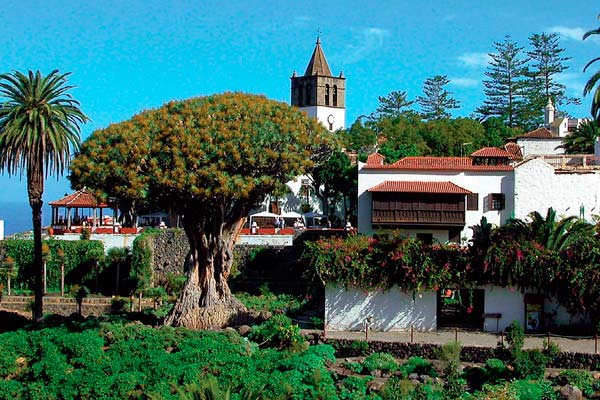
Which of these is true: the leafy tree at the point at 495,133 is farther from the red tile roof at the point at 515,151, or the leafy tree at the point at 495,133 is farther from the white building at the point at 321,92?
the white building at the point at 321,92

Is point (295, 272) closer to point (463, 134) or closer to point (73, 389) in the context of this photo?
point (73, 389)

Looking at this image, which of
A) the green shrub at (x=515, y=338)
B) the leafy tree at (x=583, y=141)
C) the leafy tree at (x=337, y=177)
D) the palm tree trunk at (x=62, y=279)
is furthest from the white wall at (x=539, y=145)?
the green shrub at (x=515, y=338)

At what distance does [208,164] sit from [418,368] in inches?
373

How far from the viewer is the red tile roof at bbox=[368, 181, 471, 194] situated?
42.5m

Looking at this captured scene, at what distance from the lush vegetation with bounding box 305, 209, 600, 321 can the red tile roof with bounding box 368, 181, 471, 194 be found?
1208 centimetres

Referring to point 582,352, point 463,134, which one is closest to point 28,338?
point 582,352

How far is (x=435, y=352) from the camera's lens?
27.0 meters

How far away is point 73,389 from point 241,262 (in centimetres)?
2205

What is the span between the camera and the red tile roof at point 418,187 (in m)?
42.5

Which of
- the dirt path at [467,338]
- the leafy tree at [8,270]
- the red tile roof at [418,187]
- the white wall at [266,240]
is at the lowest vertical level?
the dirt path at [467,338]

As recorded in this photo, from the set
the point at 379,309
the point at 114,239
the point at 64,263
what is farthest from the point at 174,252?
the point at 379,309

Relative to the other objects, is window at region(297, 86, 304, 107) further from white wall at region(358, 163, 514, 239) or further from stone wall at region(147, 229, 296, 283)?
white wall at region(358, 163, 514, 239)

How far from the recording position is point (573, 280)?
92.9ft

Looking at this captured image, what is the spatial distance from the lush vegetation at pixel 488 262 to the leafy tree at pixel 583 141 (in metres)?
29.0
